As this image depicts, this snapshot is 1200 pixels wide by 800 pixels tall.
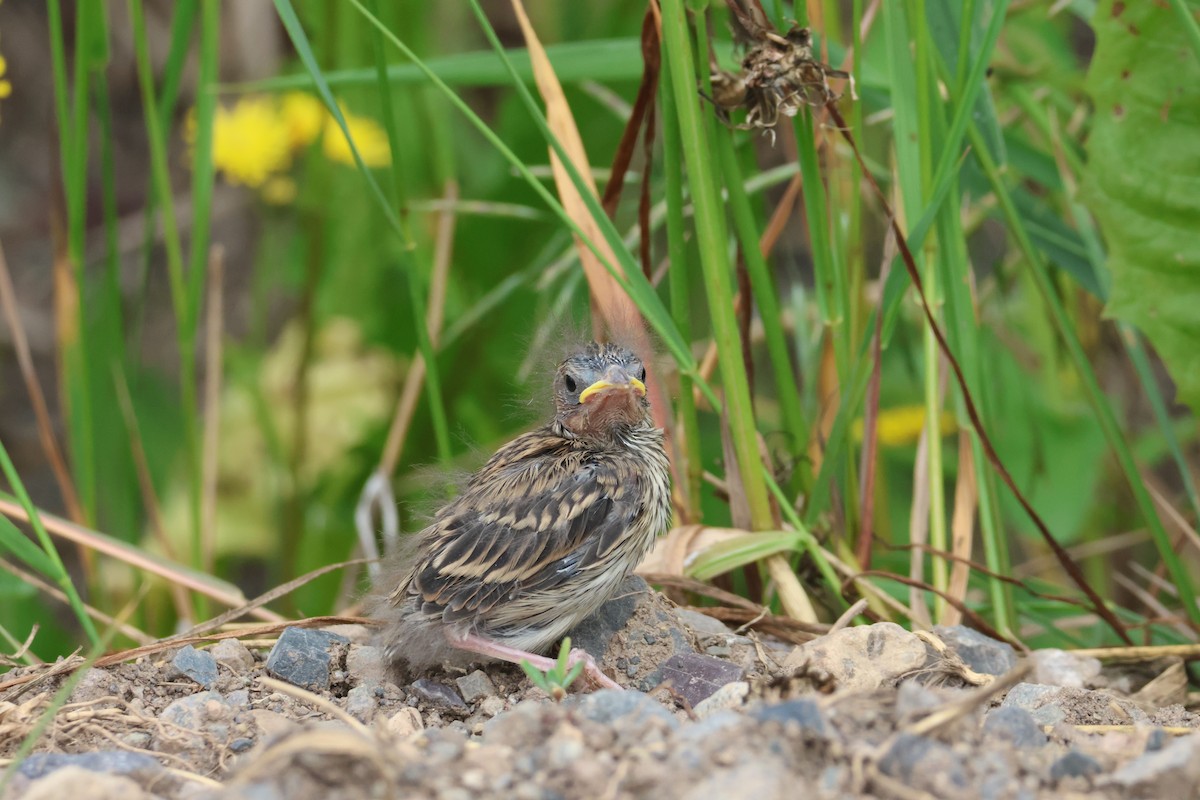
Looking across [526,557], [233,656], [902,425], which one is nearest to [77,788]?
[233,656]

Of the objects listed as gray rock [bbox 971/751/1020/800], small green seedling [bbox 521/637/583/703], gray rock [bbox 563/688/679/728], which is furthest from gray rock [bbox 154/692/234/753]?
gray rock [bbox 971/751/1020/800]

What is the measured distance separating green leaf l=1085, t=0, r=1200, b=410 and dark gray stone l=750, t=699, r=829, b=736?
1.87m

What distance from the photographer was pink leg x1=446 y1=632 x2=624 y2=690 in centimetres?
221

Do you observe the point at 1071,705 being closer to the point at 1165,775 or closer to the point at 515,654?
the point at 1165,775

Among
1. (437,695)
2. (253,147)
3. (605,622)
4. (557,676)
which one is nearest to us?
(557,676)

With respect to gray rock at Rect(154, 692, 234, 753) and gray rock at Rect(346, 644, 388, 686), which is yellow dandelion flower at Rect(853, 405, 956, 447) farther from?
gray rock at Rect(154, 692, 234, 753)

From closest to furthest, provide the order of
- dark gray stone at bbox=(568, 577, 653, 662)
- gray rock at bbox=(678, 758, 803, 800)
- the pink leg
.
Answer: gray rock at bbox=(678, 758, 803, 800)
the pink leg
dark gray stone at bbox=(568, 577, 653, 662)

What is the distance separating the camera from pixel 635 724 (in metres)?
1.60

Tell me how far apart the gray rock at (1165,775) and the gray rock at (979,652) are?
83 centimetres

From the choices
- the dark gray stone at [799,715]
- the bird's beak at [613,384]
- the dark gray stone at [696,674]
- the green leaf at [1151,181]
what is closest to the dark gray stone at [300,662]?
the dark gray stone at [696,674]

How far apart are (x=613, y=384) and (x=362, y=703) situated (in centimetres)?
80

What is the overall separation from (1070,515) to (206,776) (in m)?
2.84

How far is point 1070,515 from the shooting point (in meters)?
3.80

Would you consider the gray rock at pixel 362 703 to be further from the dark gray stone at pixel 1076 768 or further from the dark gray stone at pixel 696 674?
the dark gray stone at pixel 1076 768
